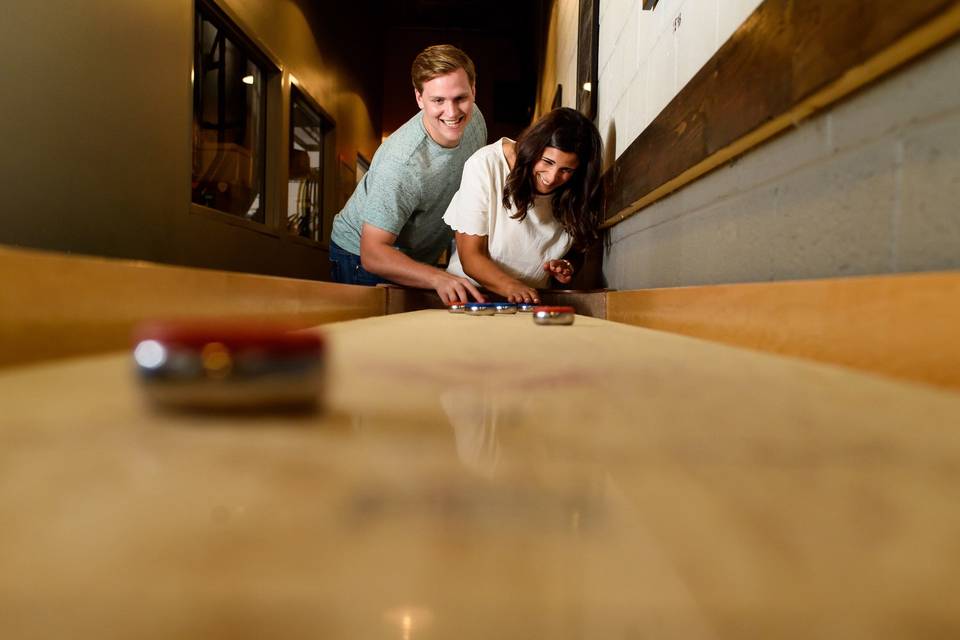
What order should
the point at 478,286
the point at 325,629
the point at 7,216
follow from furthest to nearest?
the point at 478,286 < the point at 7,216 < the point at 325,629

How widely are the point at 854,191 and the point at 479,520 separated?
34.2 inches

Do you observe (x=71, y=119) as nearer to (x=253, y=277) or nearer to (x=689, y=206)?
(x=253, y=277)

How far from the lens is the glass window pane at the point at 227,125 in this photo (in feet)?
11.9

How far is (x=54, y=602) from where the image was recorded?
0.53ft

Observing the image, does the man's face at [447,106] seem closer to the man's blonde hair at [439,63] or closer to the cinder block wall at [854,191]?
the man's blonde hair at [439,63]

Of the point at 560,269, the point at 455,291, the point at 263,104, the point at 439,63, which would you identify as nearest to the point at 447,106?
the point at 439,63

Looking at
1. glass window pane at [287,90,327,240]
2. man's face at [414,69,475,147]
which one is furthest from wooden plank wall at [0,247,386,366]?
glass window pane at [287,90,327,240]

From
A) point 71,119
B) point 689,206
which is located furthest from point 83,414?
point 71,119

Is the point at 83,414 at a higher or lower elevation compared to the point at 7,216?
lower

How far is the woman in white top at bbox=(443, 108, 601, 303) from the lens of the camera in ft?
7.54

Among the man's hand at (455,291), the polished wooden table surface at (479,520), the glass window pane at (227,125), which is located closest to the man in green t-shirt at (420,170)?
the man's hand at (455,291)

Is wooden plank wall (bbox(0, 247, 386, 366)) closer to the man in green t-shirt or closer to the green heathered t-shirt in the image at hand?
the man in green t-shirt

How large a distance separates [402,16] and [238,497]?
8795mm

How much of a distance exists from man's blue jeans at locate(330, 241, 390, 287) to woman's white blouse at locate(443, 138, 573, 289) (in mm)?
695
